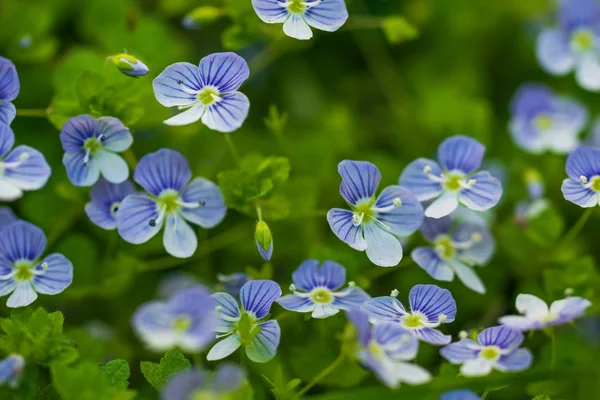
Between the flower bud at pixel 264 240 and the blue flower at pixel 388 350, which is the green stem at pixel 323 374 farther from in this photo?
the flower bud at pixel 264 240

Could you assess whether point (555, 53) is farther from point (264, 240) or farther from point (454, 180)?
point (264, 240)

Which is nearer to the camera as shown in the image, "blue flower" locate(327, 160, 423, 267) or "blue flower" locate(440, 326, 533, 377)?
"blue flower" locate(440, 326, 533, 377)

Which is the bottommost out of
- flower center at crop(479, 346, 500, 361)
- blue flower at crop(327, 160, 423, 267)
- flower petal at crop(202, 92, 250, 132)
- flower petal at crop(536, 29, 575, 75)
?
flower center at crop(479, 346, 500, 361)

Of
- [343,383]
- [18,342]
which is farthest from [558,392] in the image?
[18,342]

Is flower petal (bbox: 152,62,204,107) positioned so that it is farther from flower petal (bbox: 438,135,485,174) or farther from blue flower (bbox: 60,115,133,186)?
flower petal (bbox: 438,135,485,174)

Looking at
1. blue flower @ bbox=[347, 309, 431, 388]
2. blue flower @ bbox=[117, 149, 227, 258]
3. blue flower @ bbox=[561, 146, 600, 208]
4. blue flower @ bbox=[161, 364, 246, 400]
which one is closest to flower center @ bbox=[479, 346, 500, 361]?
blue flower @ bbox=[347, 309, 431, 388]
